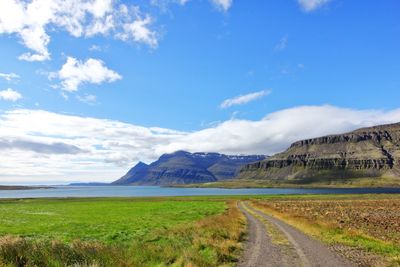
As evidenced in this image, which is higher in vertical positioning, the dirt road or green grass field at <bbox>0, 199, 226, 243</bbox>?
green grass field at <bbox>0, 199, 226, 243</bbox>

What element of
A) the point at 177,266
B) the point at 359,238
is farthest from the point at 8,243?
the point at 359,238

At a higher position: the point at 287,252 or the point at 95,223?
the point at 95,223

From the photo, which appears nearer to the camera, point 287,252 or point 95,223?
point 287,252

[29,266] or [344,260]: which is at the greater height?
[29,266]

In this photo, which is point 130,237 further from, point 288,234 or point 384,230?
point 384,230

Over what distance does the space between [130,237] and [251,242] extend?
397 inches

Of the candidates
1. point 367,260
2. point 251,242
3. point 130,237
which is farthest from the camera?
point 130,237

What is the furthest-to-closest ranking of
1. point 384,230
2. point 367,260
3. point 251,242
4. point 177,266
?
point 384,230, point 251,242, point 367,260, point 177,266

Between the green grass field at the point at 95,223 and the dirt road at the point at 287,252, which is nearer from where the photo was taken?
the dirt road at the point at 287,252

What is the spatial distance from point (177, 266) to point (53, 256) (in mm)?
5490

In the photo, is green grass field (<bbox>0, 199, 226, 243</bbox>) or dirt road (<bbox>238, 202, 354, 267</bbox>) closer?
dirt road (<bbox>238, 202, 354, 267</bbox>)

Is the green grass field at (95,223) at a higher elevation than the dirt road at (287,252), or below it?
higher

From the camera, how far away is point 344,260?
2230 centimetres

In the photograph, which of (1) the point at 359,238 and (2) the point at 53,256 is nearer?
(2) the point at 53,256
